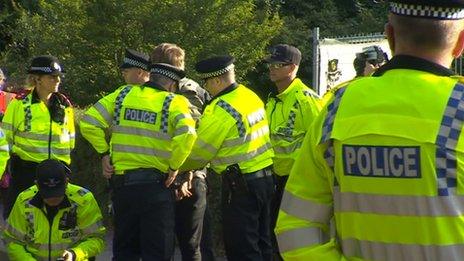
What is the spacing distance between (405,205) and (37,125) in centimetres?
569

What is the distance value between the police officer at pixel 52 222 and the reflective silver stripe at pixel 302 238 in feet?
11.4

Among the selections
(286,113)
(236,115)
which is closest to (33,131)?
(236,115)

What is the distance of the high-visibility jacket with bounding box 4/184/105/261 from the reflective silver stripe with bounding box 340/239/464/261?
363 cm

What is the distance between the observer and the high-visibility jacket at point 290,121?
7.32 metres

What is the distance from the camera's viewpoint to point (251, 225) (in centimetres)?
701

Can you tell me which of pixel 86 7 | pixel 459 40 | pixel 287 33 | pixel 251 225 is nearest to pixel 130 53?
pixel 251 225

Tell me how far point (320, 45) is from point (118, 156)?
13.4 ft

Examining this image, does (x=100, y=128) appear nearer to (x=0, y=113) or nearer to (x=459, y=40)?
(x=0, y=113)

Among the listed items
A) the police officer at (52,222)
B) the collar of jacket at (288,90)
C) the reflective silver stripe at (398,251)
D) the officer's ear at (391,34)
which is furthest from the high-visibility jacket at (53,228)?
the officer's ear at (391,34)

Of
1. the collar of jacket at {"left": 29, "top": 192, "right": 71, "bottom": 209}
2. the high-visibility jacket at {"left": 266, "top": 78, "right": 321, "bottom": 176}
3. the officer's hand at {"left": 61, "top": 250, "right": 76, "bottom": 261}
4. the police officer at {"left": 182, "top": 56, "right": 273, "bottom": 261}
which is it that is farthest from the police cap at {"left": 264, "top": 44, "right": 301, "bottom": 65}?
the officer's hand at {"left": 61, "top": 250, "right": 76, "bottom": 261}

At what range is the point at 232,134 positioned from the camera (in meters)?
6.80

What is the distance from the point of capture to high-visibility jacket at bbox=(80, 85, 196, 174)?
6.59 m

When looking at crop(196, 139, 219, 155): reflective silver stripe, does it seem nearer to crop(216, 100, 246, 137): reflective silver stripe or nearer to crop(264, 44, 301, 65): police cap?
crop(216, 100, 246, 137): reflective silver stripe

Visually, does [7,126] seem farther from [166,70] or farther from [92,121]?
[166,70]
